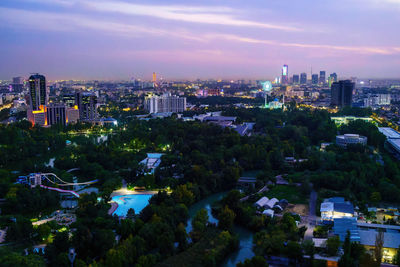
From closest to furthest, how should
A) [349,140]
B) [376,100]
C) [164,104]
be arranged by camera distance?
[349,140] → [164,104] → [376,100]

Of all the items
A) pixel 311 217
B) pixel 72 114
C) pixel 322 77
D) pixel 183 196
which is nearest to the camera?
pixel 311 217

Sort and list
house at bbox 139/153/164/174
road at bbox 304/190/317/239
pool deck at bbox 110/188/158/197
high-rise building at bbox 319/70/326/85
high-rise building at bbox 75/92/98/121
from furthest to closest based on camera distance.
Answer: high-rise building at bbox 319/70/326/85, high-rise building at bbox 75/92/98/121, house at bbox 139/153/164/174, pool deck at bbox 110/188/158/197, road at bbox 304/190/317/239

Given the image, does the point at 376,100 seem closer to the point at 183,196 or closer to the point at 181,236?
the point at 183,196

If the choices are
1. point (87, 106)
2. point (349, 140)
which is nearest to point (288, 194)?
point (349, 140)

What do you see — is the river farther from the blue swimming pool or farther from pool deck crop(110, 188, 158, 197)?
pool deck crop(110, 188, 158, 197)

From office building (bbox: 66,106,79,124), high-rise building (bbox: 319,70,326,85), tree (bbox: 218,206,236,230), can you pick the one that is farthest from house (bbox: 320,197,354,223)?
high-rise building (bbox: 319,70,326,85)

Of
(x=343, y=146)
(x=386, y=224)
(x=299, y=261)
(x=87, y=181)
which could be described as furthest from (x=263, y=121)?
(x=299, y=261)

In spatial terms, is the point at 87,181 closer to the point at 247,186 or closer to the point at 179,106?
the point at 247,186
